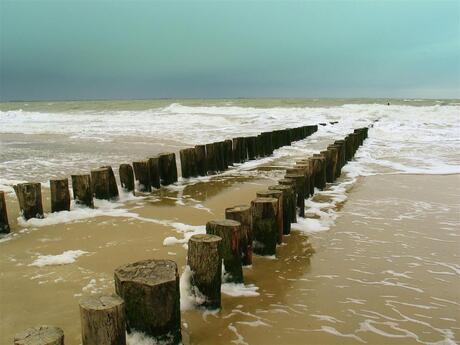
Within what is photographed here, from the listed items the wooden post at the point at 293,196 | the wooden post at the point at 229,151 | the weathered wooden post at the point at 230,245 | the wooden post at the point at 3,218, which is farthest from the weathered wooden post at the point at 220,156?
the weathered wooden post at the point at 230,245

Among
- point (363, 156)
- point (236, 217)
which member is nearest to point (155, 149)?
point (363, 156)

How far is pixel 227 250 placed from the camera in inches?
133

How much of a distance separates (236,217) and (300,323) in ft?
3.68

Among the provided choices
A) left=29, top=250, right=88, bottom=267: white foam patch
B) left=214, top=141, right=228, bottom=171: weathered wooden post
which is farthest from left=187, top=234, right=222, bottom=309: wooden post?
left=214, top=141, right=228, bottom=171: weathered wooden post

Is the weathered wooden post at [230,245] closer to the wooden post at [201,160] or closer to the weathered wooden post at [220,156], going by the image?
the wooden post at [201,160]

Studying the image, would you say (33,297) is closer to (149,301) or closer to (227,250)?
(149,301)

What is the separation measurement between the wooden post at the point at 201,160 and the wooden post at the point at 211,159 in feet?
0.49

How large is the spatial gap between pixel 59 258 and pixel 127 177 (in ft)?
8.86

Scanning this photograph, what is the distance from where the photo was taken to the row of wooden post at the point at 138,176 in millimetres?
5203

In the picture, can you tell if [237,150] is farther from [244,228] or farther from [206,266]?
[206,266]

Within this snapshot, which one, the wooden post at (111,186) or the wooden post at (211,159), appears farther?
the wooden post at (211,159)

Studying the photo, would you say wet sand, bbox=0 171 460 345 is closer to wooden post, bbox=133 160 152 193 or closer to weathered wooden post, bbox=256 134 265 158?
wooden post, bbox=133 160 152 193

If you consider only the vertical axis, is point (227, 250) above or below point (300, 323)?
above

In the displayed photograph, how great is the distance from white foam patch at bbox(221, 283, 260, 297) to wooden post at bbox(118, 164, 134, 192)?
3612 mm
